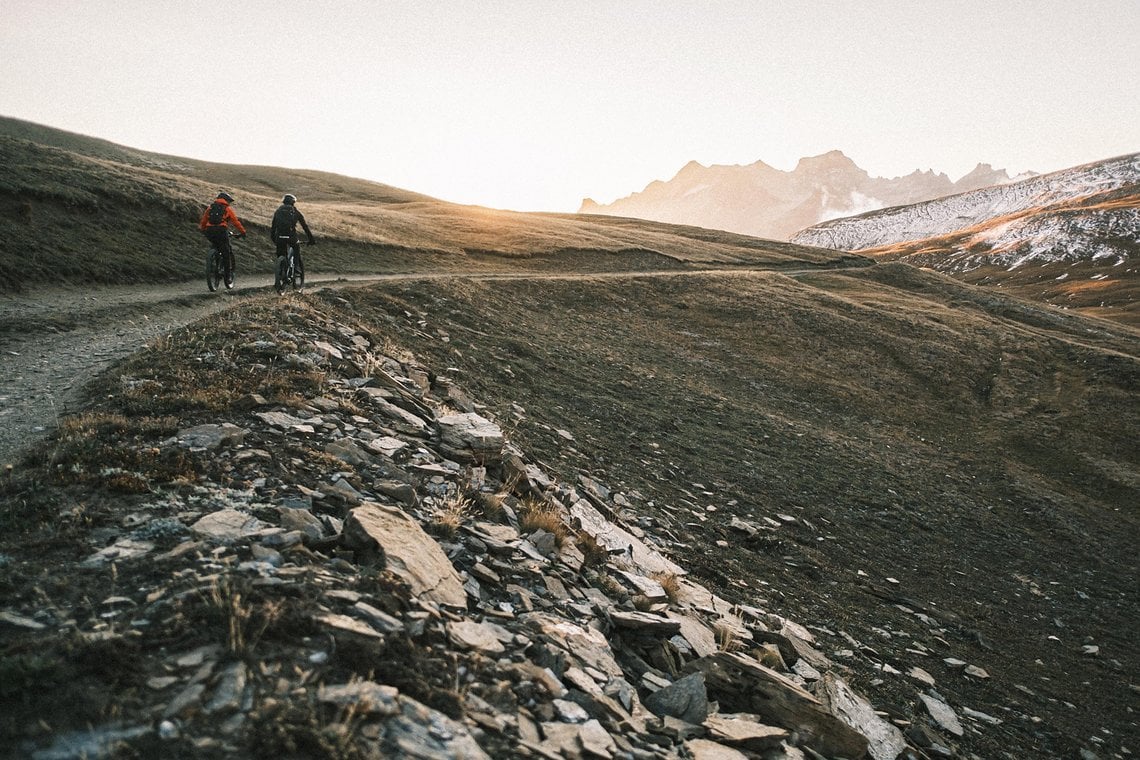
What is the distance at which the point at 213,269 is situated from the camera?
19875 mm

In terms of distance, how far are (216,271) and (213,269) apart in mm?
161

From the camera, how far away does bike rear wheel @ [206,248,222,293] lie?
19.6m

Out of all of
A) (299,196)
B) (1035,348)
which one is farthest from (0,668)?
(299,196)

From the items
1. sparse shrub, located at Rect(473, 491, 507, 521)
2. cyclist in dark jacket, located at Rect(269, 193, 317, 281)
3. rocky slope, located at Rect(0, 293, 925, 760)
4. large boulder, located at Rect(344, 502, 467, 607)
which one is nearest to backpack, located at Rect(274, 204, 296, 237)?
cyclist in dark jacket, located at Rect(269, 193, 317, 281)

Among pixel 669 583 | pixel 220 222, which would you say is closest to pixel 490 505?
pixel 669 583

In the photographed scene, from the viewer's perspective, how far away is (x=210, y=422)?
311 inches

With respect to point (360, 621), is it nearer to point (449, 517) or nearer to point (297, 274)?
point (449, 517)

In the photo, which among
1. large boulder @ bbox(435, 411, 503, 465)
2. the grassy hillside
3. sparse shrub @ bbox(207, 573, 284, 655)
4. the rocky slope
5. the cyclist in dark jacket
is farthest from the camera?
the grassy hillside

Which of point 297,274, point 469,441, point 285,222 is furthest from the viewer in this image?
point 297,274

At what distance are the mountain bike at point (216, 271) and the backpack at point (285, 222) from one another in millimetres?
1623

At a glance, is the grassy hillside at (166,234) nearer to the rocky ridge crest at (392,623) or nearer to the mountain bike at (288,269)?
the mountain bike at (288,269)

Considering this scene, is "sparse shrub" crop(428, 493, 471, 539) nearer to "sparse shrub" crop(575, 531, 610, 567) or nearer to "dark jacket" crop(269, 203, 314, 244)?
"sparse shrub" crop(575, 531, 610, 567)

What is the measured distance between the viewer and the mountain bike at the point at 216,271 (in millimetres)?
19656

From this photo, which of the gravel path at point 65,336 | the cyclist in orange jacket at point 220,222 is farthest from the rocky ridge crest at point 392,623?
the cyclist in orange jacket at point 220,222
